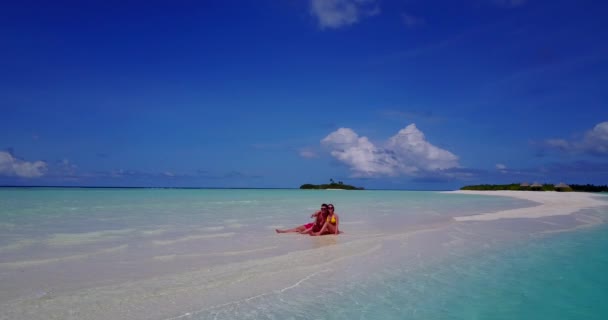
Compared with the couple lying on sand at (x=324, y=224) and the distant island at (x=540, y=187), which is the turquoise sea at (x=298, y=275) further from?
the distant island at (x=540, y=187)

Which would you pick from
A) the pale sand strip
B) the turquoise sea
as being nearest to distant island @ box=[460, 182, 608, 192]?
the pale sand strip

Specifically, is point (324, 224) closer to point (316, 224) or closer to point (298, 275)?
point (316, 224)

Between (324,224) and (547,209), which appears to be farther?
(547,209)

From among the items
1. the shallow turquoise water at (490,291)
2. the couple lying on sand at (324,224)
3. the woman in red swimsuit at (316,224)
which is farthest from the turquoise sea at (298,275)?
the woman in red swimsuit at (316,224)

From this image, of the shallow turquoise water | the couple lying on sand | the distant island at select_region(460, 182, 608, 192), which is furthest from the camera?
the distant island at select_region(460, 182, 608, 192)

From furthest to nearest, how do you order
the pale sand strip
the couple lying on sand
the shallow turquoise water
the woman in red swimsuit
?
the pale sand strip, the woman in red swimsuit, the couple lying on sand, the shallow turquoise water

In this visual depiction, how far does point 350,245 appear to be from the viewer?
10.9 meters

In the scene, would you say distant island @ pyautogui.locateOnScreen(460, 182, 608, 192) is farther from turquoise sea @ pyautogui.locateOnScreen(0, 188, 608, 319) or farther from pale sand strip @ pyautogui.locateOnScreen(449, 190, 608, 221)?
turquoise sea @ pyautogui.locateOnScreen(0, 188, 608, 319)

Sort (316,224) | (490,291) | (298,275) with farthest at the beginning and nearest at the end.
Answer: (316,224), (298,275), (490,291)

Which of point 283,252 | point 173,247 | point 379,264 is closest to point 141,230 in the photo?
point 173,247

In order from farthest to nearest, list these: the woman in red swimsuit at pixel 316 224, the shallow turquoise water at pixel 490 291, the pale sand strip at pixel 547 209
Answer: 1. the pale sand strip at pixel 547 209
2. the woman in red swimsuit at pixel 316 224
3. the shallow turquoise water at pixel 490 291

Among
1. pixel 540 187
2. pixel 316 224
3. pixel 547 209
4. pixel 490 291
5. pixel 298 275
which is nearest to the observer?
pixel 490 291

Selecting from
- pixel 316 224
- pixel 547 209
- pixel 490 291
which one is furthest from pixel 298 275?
pixel 547 209

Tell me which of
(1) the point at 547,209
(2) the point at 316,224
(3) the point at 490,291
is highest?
(1) the point at 547,209
